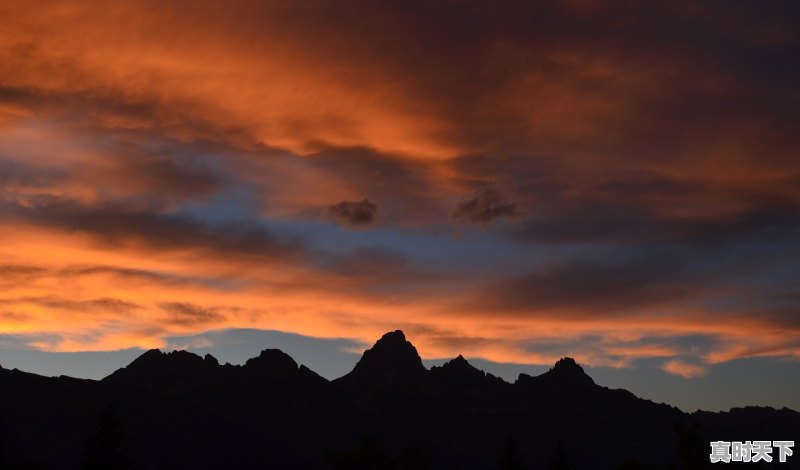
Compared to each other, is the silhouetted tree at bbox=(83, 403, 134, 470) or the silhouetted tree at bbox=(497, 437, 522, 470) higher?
the silhouetted tree at bbox=(497, 437, 522, 470)

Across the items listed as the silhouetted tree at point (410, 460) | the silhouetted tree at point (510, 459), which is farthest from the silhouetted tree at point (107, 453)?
the silhouetted tree at point (510, 459)

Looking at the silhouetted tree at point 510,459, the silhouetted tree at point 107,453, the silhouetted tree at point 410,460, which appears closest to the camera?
the silhouetted tree at point 107,453

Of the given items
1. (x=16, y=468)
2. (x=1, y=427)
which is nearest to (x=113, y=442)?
(x=16, y=468)

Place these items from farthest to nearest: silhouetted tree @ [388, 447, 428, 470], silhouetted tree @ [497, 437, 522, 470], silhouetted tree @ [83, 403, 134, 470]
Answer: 1. silhouetted tree @ [497, 437, 522, 470]
2. silhouetted tree @ [388, 447, 428, 470]
3. silhouetted tree @ [83, 403, 134, 470]

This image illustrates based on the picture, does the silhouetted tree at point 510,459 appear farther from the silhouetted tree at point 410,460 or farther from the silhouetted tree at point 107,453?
the silhouetted tree at point 107,453

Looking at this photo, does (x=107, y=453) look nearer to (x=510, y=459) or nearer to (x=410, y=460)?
(x=410, y=460)

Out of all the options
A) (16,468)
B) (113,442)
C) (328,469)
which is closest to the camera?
(16,468)

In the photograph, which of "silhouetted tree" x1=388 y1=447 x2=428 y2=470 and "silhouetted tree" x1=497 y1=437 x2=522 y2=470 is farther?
"silhouetted tree" x1=497 y1=437 x2=522 y2=470

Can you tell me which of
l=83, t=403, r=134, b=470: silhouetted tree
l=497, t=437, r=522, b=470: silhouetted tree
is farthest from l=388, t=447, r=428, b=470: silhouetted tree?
l=83, t=403, r=134, b=470: silhouetted tree

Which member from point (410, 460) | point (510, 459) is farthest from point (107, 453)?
point (510, 459)

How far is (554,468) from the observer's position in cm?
17512

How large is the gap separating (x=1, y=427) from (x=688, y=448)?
115 metres

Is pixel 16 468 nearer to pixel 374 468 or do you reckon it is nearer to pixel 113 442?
pixel 113 442

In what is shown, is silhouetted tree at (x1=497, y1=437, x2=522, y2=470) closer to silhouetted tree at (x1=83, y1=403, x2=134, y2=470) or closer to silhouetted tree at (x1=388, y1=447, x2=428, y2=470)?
silhouetted tree at (x1=388, y1=447, x2=428, y2=470)
